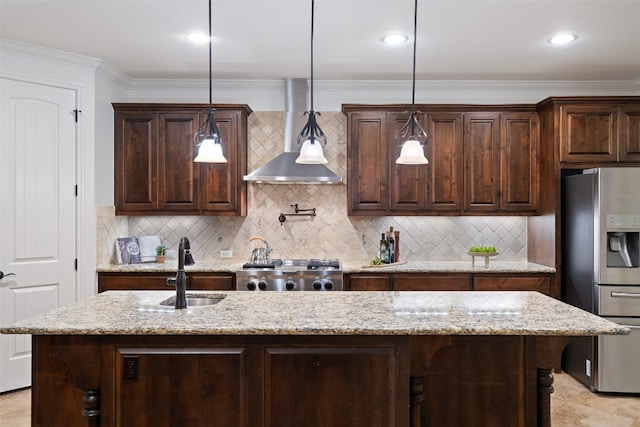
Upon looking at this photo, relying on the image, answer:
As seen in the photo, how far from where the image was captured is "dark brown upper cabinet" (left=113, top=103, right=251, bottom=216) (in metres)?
4.54

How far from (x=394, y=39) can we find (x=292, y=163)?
4.81 ft

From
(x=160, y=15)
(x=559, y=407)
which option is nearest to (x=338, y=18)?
(x=160, y=15)

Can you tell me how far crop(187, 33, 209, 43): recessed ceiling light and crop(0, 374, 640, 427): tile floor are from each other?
295cm

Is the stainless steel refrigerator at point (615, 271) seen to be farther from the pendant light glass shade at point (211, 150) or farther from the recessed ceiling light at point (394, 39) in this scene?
the pendant light glass shade at point (211, 150)

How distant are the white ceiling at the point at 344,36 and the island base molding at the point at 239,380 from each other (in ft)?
6.97

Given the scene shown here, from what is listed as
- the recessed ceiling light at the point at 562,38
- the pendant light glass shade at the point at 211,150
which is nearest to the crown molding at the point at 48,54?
the pendant light glass shade at the point at 211,150

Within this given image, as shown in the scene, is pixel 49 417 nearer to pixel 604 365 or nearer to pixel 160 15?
pixel 160 15

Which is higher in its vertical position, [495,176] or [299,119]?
[299,119]

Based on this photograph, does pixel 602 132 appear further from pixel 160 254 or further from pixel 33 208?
pixel 33 208

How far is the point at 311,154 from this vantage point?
2607 millimetres

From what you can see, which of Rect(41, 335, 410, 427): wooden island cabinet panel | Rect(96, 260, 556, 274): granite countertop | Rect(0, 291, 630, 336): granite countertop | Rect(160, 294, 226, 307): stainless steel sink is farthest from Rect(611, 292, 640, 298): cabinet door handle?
Rect(160, 294, 226, 307): stainless steel sink

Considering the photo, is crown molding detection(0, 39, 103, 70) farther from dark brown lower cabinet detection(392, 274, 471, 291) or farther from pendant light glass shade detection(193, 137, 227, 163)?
dark brown lower cabinet detection(392, 274, 471, 291)

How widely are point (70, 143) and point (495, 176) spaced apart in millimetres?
3812

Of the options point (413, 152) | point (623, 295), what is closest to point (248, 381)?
point (413, 152)
